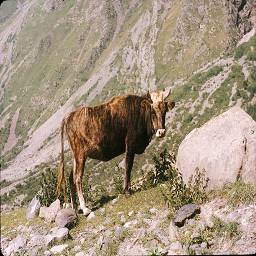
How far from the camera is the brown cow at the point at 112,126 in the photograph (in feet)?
48.5

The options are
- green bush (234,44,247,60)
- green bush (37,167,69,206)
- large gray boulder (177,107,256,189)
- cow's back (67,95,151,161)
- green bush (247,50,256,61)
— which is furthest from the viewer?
green bush (234,44,247,60)

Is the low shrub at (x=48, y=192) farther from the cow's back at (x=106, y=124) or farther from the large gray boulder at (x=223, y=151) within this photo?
the large gray boulder at (x=223, y=151)

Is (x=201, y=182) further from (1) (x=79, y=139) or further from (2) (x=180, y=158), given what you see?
(1) (x=79, y=139)

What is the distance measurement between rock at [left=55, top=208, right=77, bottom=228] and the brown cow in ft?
1.32

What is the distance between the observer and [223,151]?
12289 millimetres

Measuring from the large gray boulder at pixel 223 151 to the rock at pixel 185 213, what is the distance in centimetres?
104

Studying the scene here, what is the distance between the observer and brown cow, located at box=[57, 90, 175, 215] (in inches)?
582

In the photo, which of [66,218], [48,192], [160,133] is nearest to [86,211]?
[66,218]

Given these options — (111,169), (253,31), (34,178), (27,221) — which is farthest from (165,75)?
(27,221)

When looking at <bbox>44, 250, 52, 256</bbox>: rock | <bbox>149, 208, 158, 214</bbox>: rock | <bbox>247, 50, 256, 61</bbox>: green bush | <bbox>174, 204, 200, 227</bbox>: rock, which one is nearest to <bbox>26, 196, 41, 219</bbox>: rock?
<bbox>44, 250, 52, 256</bbox>: rock

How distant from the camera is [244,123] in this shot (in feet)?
41.4

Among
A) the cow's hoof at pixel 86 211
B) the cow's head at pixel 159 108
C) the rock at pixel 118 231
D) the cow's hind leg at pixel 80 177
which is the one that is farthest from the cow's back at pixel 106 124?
the rock at pixel 118 231

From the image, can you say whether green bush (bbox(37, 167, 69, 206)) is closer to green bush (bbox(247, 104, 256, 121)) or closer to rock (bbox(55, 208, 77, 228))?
rock (bbox(55, 208, 77, 228))

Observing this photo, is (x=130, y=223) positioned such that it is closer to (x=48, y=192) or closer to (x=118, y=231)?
(x=118, y=231)
